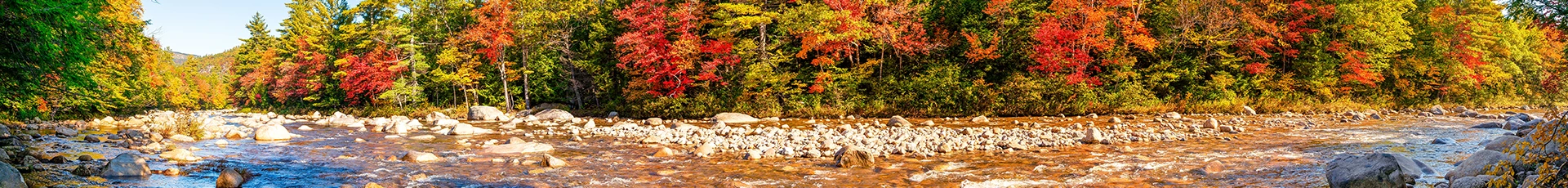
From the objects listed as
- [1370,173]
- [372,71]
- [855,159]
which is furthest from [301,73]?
[1370,173]

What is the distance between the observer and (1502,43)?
3138 cm

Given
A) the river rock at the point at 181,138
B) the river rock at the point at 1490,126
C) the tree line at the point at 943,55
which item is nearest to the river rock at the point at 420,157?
the river rock at the point at 181,138

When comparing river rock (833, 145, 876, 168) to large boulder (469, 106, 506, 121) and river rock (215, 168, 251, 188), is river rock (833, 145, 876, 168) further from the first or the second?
large boulder (469, 106, 506, 121)

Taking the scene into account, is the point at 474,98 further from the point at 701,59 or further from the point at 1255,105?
the point at 1255,105

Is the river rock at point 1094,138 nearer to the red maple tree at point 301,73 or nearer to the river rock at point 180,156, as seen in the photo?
the river rock at point 180,156

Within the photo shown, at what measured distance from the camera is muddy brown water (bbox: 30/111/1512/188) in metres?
7.96

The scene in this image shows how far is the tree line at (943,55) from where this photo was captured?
23.5m

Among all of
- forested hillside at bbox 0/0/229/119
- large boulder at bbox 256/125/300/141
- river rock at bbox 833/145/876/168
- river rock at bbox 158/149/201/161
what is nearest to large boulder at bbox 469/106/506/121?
forested hillside at bbox 0/0/229/119

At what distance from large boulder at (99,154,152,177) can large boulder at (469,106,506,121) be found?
57.2 feet

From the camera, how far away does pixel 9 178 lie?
5848 mm

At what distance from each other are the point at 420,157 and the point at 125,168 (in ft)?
9.52

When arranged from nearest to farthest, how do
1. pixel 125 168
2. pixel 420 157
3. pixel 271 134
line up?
pixel 125 168
pixel 420 157
pixel 271 134

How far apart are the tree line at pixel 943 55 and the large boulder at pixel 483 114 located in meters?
2.84

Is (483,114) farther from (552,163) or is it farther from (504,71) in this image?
(552,163)
